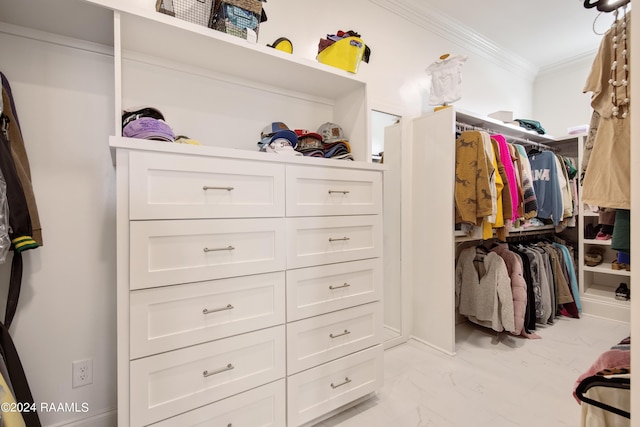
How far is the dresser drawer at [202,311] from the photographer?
41.3 inches

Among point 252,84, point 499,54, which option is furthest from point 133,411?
point 499,54

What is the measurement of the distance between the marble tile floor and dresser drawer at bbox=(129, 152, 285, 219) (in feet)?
3.90

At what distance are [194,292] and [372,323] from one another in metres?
0.96

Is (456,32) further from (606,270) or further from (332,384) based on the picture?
(332,384)

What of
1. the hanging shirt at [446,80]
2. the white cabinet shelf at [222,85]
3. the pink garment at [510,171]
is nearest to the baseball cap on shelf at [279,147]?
the white cabinet shelf at [222,85]

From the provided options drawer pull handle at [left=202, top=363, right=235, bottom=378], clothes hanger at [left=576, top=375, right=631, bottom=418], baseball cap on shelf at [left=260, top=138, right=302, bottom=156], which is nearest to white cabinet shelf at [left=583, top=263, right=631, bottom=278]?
clothes hanger at [left=576, top=375, right=631, bottom=418]

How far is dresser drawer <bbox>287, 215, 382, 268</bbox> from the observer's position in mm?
1375

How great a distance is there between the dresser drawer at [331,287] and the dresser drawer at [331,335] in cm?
4

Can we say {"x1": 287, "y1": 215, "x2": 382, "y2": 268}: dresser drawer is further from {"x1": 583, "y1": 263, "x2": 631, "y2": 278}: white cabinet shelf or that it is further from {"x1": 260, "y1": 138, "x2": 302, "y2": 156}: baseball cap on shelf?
{"x1": 583, "y1": 263, "x2": 631, "y2": 278}: white cabinet shelf

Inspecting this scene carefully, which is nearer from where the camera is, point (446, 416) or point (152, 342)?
point (152, 342)

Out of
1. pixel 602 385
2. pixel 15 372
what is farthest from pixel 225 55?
pixel 602 385

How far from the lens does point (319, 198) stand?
1444 millimetres

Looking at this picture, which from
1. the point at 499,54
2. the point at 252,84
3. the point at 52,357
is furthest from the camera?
the point at 499,54

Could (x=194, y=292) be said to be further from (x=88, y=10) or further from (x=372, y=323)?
(x=88, y=10)
